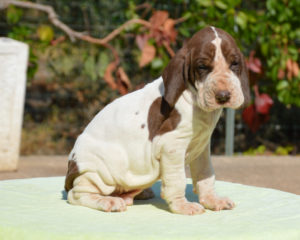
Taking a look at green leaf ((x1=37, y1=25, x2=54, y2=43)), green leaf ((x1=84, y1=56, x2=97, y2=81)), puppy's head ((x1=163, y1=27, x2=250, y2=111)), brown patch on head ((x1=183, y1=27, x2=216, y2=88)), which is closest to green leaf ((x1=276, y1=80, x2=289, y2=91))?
green leaf ((x1=84, y1=56, x2=97, y2=81))

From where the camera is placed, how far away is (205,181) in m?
2.88

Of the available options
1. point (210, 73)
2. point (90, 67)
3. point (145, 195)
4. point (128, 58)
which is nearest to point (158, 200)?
point (145, 195)

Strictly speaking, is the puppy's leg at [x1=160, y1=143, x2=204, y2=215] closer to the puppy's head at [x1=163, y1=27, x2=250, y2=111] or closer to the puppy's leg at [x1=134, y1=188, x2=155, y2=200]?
the puppy's head at [x1=163, y1=27, x2=250, y2=111]

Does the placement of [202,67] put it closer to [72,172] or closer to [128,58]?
[72,172]

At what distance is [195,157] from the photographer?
9.31ft

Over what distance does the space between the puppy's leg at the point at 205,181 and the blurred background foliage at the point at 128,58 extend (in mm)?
3569

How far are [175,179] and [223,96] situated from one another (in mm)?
479

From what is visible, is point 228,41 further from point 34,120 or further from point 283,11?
point 34,120

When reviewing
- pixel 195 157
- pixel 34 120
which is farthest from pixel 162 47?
pixel 195 157

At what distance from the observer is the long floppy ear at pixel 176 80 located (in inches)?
104

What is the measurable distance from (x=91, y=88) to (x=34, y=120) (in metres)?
0.92

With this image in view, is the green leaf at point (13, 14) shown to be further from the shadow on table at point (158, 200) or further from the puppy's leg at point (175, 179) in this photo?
the puppy's leg at point (175, 179)

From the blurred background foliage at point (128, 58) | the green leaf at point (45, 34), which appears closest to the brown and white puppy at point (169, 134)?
the blurred background foliage at point (128, 58)

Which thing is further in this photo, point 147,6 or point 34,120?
point 34,120
